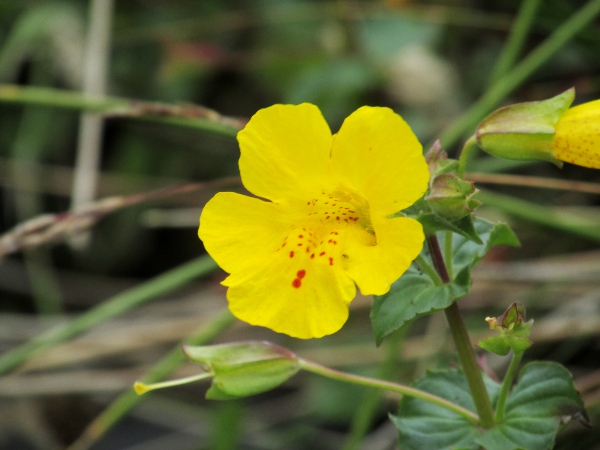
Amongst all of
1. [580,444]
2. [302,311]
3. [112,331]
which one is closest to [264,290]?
[302,311]

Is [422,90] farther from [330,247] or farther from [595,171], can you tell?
[330,247]

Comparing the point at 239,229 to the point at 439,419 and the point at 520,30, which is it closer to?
the point at 439,419

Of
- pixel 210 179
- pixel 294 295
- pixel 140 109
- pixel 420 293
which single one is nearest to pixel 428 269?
pixel 420 293

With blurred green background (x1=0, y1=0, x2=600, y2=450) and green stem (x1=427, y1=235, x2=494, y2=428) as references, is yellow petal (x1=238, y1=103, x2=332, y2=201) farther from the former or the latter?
blurred green background (x1=0, y1=0, x2=600, y2=450)

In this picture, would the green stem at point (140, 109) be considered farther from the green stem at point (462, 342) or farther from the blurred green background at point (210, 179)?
the green stem at point (462, 342)

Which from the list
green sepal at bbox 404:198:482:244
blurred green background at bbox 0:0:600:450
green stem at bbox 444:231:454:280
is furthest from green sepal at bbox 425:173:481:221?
blurred green background at bbox 0:0:600:450

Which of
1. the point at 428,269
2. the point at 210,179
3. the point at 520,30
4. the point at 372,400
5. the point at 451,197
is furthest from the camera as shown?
the point at 210,179

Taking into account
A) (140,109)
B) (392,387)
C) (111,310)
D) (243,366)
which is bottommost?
(392,387)

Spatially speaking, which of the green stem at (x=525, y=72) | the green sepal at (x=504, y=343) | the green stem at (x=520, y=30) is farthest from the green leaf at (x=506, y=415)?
the green stem at (x=520, y=30)
